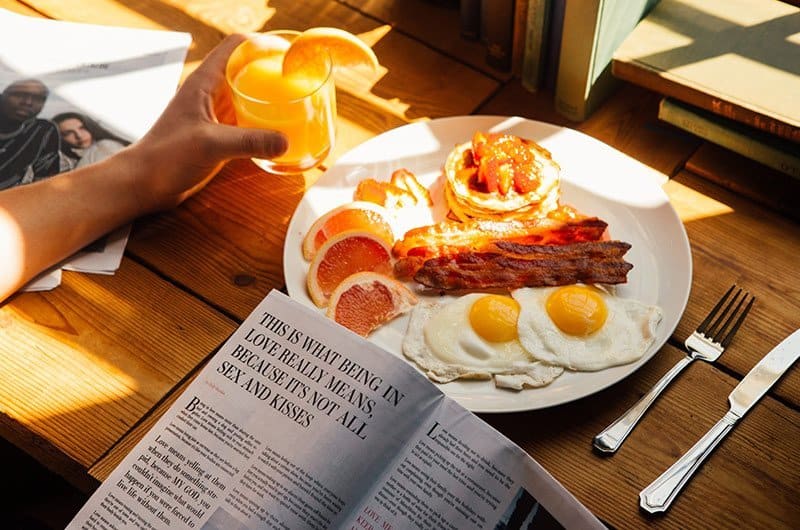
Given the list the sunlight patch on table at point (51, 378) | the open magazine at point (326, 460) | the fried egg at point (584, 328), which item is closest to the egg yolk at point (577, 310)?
the fried egg at point (584, 328)

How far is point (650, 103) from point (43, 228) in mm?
1033

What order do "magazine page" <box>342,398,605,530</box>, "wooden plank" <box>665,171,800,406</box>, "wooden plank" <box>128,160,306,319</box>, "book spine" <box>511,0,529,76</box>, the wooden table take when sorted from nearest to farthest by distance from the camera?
"magazine page" <box>342,398,605,530</box> → the wooden table → "wooden plank" <box>665,171,800,406</box> → "wooden plank" <box>128,160,306,319</box> → "book spine" <box>511,0,529,76</box>

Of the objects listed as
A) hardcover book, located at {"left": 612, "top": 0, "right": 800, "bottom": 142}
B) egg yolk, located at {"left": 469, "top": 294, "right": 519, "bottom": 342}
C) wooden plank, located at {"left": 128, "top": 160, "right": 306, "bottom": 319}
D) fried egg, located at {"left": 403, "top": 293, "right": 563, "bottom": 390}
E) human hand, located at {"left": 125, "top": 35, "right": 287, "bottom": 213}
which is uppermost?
hardcover book, located at {"left": 612, "top": 0, "right": 800, "bottom": 142}

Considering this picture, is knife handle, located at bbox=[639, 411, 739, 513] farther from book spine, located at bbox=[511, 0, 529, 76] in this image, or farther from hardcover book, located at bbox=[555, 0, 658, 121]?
book spine, located at bbox=[511, 0, 529, 76]

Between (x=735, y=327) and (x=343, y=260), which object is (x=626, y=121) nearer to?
(x=735, y=327)

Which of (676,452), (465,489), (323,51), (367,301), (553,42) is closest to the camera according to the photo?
(465,489)

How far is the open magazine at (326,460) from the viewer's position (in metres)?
0.91

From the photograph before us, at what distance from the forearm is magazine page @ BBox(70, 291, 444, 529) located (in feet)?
1.26

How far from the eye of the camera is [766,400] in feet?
3.54

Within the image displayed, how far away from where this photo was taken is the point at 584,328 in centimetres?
108

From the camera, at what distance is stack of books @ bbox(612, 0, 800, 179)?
1229 mm

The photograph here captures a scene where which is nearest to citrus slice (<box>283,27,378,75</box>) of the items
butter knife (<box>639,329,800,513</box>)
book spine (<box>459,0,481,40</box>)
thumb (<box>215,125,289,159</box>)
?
thumb (<box>215,125,289,159</box>)

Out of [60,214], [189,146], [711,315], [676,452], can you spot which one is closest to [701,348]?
[711,315]

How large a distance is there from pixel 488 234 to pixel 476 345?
0.21 meters
